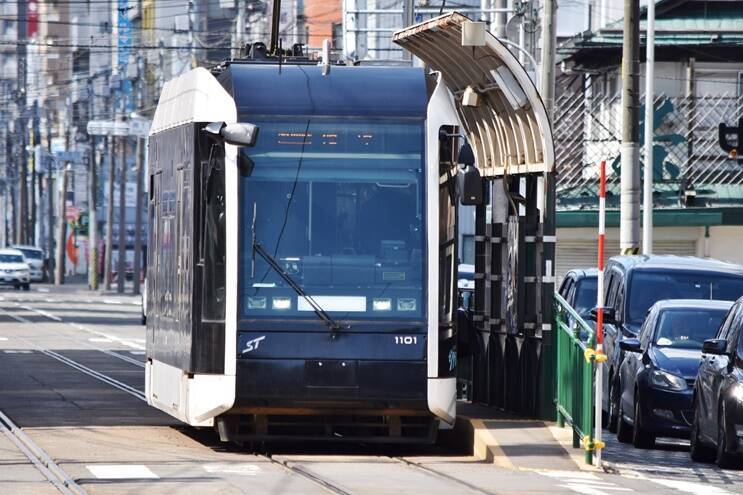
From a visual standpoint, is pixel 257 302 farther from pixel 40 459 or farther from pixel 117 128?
pixel 117 128

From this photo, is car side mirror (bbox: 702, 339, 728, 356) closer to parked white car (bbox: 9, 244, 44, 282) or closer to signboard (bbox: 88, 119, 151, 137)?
signboard (bbox: 88, 119, 151, 137)

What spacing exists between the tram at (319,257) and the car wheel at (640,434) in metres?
3.58

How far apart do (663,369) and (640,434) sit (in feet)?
2.28

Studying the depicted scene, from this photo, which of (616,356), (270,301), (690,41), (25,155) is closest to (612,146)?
(690,41)

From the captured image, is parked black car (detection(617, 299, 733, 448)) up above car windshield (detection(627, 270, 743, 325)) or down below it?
below

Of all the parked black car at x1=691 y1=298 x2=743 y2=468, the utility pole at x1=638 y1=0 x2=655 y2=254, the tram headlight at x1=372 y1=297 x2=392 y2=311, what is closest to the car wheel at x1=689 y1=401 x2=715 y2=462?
the parked black car at x1=691 y1=298 x2=743 y2=468

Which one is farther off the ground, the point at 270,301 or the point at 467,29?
the point at 467,29

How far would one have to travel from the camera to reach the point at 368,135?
1666cm

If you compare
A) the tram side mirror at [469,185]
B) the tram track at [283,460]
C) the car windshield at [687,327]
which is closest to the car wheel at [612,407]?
the car windshield at [687,327]

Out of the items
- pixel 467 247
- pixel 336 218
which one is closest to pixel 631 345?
pixel 336 218

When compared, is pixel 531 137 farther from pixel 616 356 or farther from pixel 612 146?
pixel 612 146

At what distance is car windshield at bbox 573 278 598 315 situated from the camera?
80.6 feet

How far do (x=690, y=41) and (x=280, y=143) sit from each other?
105 ft

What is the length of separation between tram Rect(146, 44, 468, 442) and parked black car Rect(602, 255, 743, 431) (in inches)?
244
